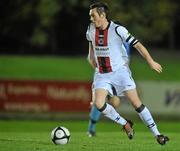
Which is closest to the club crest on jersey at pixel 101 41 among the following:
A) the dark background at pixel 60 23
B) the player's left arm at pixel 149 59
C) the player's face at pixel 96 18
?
the player's face at pixel 96 18

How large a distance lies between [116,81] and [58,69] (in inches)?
1281

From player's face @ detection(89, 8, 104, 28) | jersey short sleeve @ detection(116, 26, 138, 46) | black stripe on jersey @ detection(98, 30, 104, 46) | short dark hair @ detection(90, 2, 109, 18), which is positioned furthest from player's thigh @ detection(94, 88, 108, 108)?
short dark hair @ detection(90, 2, 109, 18)

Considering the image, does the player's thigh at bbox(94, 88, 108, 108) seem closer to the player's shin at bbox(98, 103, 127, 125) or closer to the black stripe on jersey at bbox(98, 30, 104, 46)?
the player's shin at bbox(98, 103, 127, 125)

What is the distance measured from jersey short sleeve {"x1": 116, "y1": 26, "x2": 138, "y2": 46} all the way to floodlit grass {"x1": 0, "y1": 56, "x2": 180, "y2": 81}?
2932cm

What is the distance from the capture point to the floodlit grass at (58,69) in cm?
4613

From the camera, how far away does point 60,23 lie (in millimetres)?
55438

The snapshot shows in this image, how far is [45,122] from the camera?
106 ft

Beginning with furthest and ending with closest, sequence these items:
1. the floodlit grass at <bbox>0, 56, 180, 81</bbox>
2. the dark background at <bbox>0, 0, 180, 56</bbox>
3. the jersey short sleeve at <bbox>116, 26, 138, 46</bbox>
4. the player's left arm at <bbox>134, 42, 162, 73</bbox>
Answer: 1. the dark background at <bbox>0, 0, 180, 56</bbox>
2. the floodlit grass at <bbox>0, 56, 180, 81</bbox>
3. the jersey short sleeve at <bbox>116, 26, 138, 46</bbox>
4. the player's left arm at <bbox>134, 42, 162, 73</bbox>

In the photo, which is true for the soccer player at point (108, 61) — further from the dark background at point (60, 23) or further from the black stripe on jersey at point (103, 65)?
the dark background at point (60, 23)

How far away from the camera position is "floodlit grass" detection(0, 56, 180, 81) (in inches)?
1816

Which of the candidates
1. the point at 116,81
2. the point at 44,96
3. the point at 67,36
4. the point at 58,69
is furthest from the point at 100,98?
the point at 67,36

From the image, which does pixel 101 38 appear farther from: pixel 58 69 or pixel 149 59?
pixel 58 69

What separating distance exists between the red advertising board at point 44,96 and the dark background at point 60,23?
17445 mm

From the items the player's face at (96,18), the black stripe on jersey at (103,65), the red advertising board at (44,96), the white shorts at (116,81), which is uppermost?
the red advertising board at (44,96)
